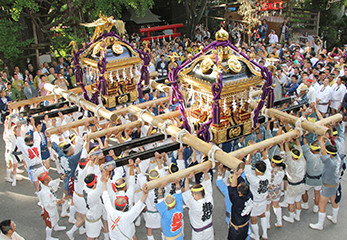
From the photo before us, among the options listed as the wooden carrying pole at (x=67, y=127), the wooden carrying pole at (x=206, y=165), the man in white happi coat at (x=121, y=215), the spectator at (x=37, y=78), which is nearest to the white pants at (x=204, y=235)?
→ the man in white happi coat at (x=121, y=215)

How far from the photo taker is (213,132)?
5250mm

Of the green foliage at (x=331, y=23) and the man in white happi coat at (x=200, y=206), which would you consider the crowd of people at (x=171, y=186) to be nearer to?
the man in white happi coat at (x=200, y=206)

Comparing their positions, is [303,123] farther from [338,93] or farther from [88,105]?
[338,93]

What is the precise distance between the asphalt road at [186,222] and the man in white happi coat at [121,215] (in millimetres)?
1467

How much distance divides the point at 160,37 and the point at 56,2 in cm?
833

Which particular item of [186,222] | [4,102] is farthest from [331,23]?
[4,102]

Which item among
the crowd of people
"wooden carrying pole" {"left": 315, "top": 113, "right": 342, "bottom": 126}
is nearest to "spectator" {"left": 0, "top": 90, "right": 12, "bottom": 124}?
the crowd of people

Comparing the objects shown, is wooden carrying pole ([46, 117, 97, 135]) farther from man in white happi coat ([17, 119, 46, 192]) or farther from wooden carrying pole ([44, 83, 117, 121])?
man in white happi coat ([17, 119, 46, 192])

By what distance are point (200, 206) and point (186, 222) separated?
1906 mm

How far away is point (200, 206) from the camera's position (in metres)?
4.73

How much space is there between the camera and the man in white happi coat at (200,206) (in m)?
4.73

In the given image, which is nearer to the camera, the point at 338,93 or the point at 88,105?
the point at 88,105

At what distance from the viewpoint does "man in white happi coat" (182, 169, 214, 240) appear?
4.73 m

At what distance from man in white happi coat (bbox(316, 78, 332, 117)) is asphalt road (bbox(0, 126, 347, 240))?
10.2 feet
